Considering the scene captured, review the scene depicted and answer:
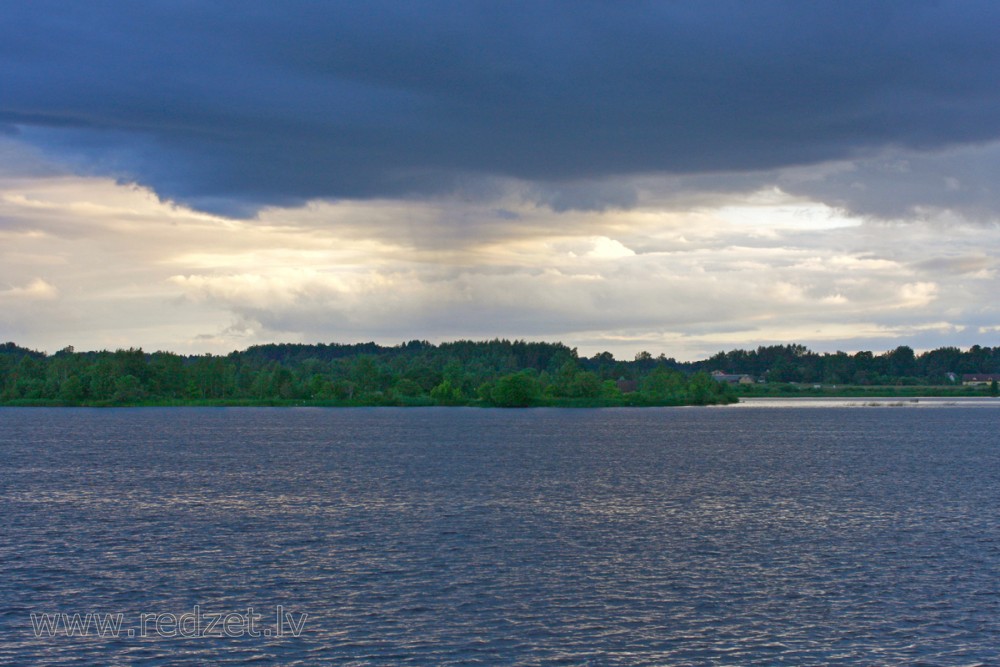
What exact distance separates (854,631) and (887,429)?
169m

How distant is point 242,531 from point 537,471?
43.5 meters

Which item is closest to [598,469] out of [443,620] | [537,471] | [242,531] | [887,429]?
[537,471]

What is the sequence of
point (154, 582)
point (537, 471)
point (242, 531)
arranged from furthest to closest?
point (537, 471) → point (242, 531) → point (154, 582)

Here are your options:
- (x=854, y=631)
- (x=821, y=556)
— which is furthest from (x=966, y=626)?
(x=821, y=556)

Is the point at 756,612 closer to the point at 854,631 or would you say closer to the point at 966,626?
the point at 854,631

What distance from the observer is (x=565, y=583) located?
43.1 metres

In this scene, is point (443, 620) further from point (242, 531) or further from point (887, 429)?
point (887, 429)

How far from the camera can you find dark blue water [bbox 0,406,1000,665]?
33688 millimetres

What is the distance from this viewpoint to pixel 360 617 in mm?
36969

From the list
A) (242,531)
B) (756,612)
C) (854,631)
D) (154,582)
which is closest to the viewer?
(854,631)

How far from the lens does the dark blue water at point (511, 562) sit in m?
33.7

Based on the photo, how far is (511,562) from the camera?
1863 inches

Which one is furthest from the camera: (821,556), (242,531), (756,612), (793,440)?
(793,440)

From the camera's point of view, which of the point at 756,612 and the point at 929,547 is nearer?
the point at 756,612
